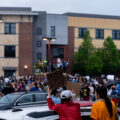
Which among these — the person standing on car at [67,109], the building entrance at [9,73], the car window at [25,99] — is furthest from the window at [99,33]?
the person standing on car at [67,109]

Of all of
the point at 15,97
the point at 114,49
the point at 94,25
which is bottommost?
the point at 15,97

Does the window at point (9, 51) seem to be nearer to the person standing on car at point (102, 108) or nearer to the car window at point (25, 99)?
the car window at point (25, 99)

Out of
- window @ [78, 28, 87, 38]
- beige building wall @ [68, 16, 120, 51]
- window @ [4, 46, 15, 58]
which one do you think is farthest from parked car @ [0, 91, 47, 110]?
window @ [78, 28, 87, 38]

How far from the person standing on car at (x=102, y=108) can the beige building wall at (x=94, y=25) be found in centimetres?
5207

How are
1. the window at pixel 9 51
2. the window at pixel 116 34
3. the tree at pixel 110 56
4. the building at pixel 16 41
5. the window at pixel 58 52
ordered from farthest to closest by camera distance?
the window at pixel 116 34 → the window at pixel 58 52 → the tree at pixel 110 56 → the window at pixel 9 51 → the building at pixel 16 41

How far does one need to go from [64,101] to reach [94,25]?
54.0 metres

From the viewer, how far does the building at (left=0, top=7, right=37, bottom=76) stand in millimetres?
54500

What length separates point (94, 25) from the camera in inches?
2356

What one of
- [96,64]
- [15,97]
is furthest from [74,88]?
[96,64]

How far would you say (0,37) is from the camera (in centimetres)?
5469

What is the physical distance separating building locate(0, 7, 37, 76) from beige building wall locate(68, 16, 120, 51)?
704 cm

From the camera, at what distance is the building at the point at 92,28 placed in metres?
58.4

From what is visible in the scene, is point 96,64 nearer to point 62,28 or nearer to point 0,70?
point 62,28

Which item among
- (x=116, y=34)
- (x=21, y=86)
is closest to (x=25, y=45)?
(x=116, y=34)
